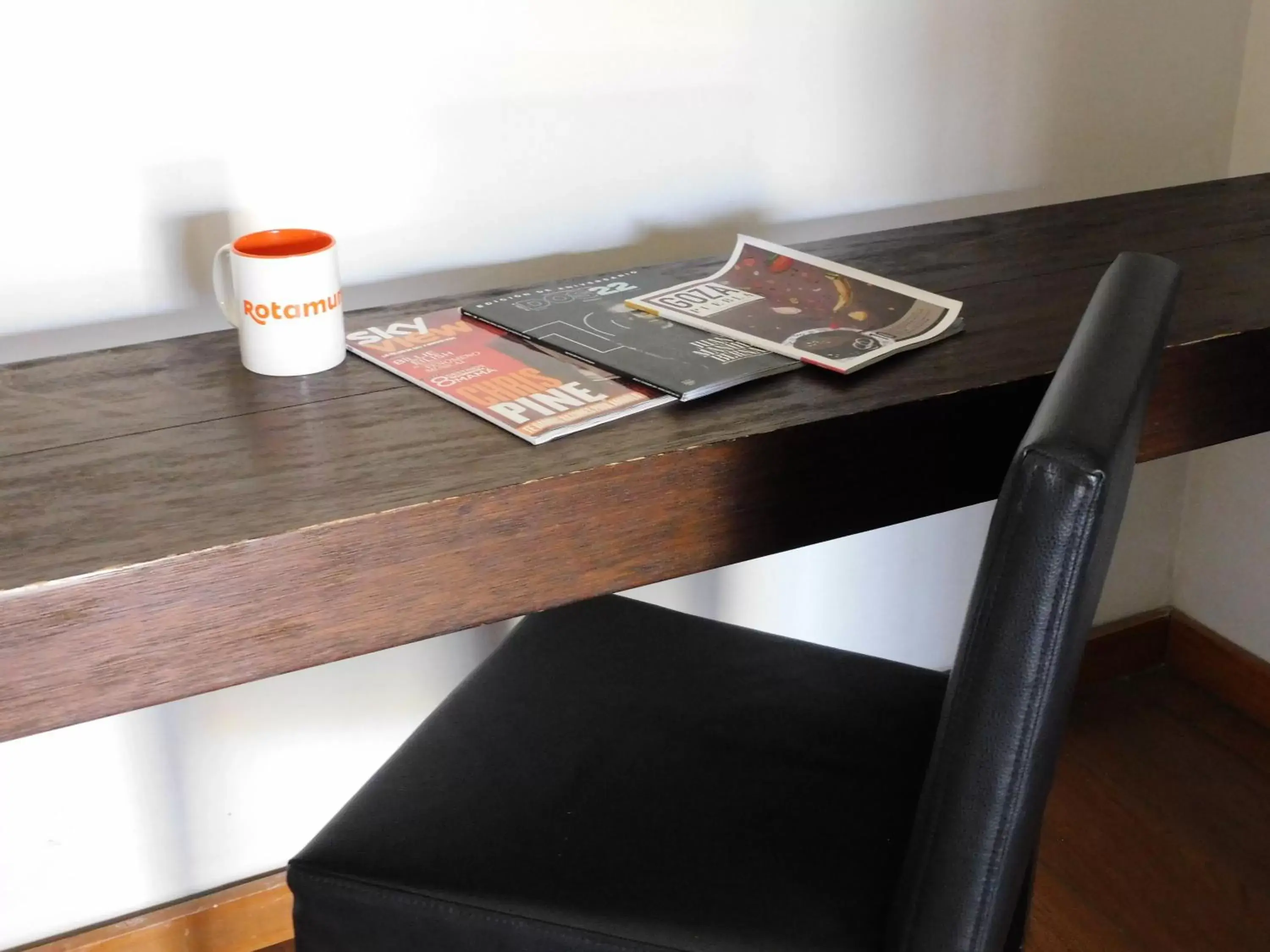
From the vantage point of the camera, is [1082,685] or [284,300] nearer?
[284,300]

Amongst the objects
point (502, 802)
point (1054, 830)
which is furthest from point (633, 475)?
point (1054, 830)

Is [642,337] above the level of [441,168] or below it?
below

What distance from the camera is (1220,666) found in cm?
184

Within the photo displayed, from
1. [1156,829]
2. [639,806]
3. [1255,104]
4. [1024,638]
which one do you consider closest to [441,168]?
[639,806]

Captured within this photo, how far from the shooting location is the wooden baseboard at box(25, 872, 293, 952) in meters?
1.33

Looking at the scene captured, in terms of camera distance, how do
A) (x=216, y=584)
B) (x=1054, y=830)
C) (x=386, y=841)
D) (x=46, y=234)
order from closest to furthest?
(x=216, y=584), (x=386, y=841), (x=46, y=234), (x=1054, y=830)

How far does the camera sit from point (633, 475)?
83 centimetres

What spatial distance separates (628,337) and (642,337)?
0.04 feet

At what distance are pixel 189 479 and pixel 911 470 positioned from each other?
0.51 m

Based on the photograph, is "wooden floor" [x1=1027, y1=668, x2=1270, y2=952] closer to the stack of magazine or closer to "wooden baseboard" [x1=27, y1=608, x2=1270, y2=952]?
"wooden baseboard" [x1=27, y1=608, x2=1270, y2=952]

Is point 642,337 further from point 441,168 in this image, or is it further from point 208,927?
point 208,927

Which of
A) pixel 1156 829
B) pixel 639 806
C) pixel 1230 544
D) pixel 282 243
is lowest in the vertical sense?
pixel 1156 829

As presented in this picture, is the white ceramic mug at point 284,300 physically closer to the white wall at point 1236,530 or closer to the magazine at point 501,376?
the magazine at point 501,376

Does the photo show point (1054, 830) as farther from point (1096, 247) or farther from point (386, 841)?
point (386, 841)
